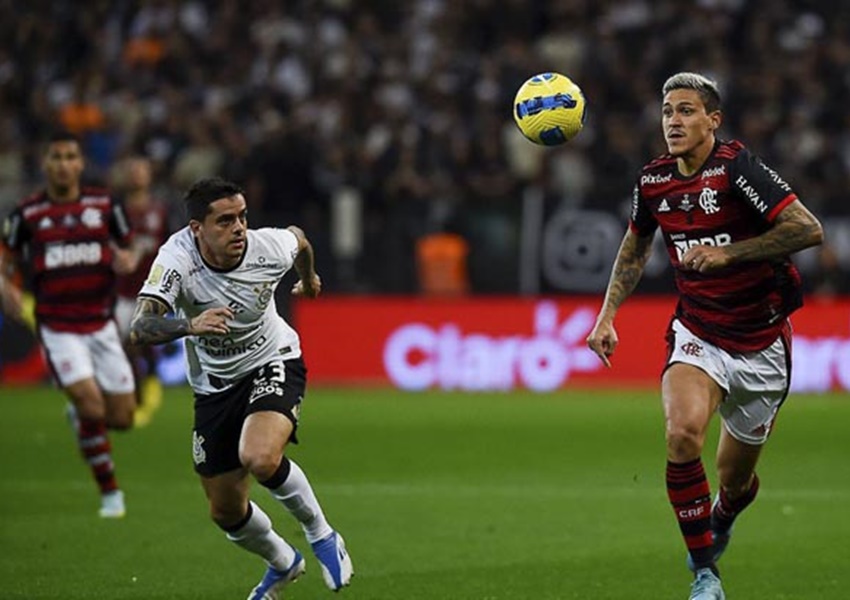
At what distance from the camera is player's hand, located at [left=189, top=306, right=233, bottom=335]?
779 centimetres

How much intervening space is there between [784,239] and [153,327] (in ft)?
9.54

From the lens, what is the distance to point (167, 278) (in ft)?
27.9

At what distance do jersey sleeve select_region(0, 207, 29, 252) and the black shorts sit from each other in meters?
4.69

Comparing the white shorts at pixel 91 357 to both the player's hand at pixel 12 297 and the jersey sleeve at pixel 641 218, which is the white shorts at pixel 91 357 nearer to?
the player's hand at pixel 12 297

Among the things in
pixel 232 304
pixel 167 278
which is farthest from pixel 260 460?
pixel 167 278

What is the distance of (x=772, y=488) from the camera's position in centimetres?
1351

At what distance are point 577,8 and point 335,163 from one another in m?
4.11

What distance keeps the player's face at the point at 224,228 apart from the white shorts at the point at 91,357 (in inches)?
170

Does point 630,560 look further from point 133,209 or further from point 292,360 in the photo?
point 133,209

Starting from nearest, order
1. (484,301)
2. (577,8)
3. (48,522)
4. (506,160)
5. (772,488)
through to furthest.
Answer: (48,522)
(772,488)
(484,301)
(506,160)
(577,8)

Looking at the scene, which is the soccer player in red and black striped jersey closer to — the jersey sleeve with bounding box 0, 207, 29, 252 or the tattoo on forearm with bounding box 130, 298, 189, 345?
the tattoo on forearm with bounding box 130, 298, 189, 345

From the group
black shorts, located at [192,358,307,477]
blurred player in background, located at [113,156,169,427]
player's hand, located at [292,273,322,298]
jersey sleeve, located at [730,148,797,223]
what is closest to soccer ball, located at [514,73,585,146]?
jersey sleeve, located at [730,148,797,223]

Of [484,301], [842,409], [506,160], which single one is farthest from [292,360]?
[506,160]

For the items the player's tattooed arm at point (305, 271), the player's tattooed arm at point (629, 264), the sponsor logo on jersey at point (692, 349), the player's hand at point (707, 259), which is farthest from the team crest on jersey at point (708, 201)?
the player's tattooed arm at point (305, 271)
